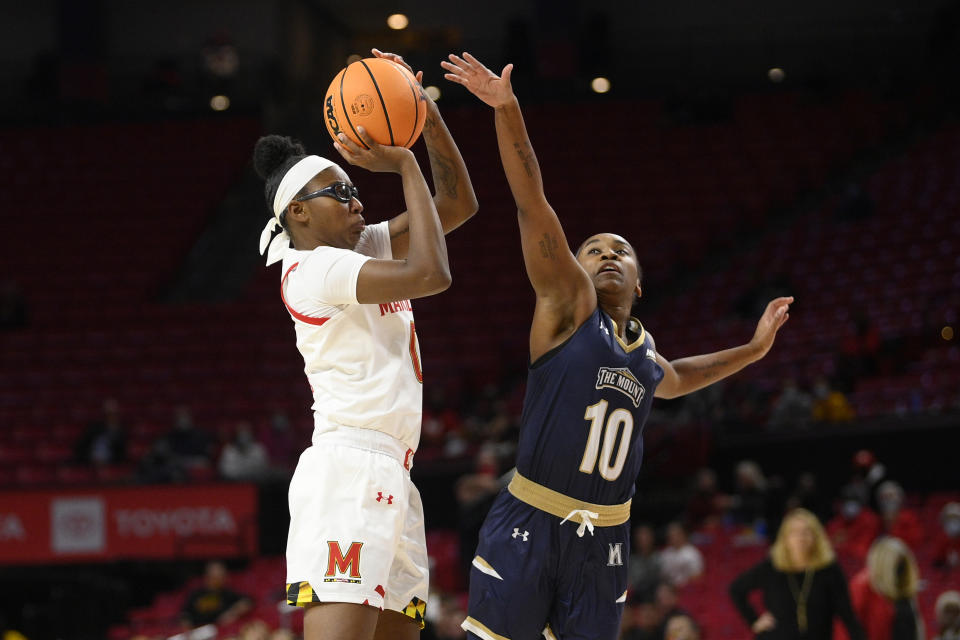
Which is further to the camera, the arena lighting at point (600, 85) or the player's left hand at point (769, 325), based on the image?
the arena lighting at point (600, 85)

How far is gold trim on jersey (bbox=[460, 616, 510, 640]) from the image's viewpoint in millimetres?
4047

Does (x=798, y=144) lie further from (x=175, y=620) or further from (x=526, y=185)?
(x=526, y=185)

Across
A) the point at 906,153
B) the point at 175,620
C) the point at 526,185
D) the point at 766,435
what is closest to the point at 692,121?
the point at 906,153

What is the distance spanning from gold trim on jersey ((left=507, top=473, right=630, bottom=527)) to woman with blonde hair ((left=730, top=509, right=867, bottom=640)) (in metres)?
2.66

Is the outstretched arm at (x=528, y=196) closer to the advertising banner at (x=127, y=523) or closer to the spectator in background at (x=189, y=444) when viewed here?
the advertising banner at (x=127, y=523)

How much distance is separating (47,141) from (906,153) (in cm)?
1495

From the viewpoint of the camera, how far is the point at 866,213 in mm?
17891

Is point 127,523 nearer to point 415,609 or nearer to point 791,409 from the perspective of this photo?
point 791,409

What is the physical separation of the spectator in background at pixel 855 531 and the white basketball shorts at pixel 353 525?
6.30 m

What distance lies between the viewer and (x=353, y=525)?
361cm

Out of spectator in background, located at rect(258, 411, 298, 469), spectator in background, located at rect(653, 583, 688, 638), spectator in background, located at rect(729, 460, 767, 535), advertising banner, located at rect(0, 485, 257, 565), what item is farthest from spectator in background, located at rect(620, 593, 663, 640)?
spectator in background, located at rect(258, 411, 298, 469)

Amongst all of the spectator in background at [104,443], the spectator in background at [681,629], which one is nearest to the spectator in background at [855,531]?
the spectator in background at [681,629]

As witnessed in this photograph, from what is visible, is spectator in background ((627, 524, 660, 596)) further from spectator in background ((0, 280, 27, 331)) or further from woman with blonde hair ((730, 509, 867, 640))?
spectator in background ((0, 280, 27, 331))

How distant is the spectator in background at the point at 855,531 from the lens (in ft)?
31.1
